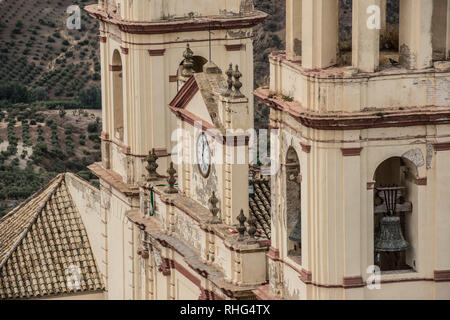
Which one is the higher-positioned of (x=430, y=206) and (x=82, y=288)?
(x=430, y=206)

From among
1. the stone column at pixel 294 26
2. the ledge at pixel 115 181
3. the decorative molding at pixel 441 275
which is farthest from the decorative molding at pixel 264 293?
the ledge at pixel 115 181

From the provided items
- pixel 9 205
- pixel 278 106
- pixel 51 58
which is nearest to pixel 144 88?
pixel 278 106

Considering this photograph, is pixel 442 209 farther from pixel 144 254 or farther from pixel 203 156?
pixel 144 254

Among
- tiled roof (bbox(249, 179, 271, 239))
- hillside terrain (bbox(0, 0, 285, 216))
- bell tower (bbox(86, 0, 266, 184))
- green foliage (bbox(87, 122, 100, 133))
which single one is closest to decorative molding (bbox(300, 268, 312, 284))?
tiled roof (bbox(249, 179, 271, 239))

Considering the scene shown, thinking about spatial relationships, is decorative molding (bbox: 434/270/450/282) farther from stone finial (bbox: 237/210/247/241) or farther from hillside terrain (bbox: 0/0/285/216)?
hillside terrain (bbox: 0/0/285/216)

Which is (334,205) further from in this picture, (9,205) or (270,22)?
(270,22)

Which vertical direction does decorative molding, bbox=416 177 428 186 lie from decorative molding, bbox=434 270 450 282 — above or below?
above

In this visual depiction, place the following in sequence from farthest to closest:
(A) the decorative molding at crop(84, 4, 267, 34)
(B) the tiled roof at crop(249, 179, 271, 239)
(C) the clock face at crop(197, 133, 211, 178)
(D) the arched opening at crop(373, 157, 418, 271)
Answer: (A) the decorative molding at crop(84, 4, 267, 34) < (B) the tiled roof at crop(249, 179, 271, 239) < (C) the clock face at crop(197, 133, 211, 178) < (D) the arched opening at crop(373, 157, 418, 271)
